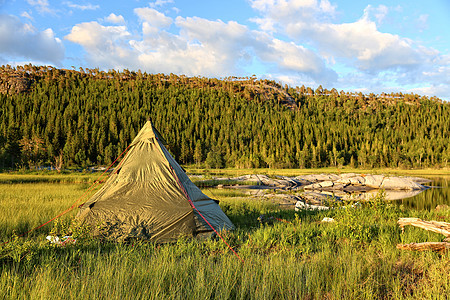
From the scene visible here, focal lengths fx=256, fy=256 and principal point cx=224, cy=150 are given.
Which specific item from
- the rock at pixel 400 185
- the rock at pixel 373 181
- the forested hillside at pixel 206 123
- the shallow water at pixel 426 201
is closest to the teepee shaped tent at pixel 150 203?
the shallow water at pixel 426 201

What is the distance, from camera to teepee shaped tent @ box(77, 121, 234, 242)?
8102 mm

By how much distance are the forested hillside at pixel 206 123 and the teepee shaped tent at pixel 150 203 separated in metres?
64.1

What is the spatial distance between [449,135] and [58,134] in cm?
15958

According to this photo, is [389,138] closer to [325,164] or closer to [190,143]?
[325,164]

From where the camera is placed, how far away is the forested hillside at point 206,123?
8500 cm

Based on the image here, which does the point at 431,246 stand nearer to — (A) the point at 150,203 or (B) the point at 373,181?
(A) the point at 150,203

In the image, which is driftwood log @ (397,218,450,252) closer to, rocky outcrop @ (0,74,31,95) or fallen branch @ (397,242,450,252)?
fallen branch @ (397,242,450,252)

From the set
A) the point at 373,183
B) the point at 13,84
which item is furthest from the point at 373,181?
the point at 13,84

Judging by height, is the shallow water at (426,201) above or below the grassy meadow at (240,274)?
below

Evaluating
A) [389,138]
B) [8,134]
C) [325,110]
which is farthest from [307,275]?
[325,110]

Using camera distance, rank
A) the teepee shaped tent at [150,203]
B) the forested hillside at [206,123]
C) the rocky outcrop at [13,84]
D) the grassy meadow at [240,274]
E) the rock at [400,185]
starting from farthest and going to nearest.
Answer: the rocky outcrop at [13,84]
the forested hillside at [206,123]
the rock at [400,185]
the teepee shaped tent at [150,203]
the grassy meadow at [240,274]

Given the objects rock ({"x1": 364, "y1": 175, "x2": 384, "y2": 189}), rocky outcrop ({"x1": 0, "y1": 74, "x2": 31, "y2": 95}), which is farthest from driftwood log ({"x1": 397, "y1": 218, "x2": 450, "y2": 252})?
rocky outcrop ({"x1": 0, "y1": 74, "x2": 31, "y2": 95})

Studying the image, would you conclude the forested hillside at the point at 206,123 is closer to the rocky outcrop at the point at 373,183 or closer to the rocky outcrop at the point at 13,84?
the rocky outcrop at the point at 13,84

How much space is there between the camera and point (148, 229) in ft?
26.5
